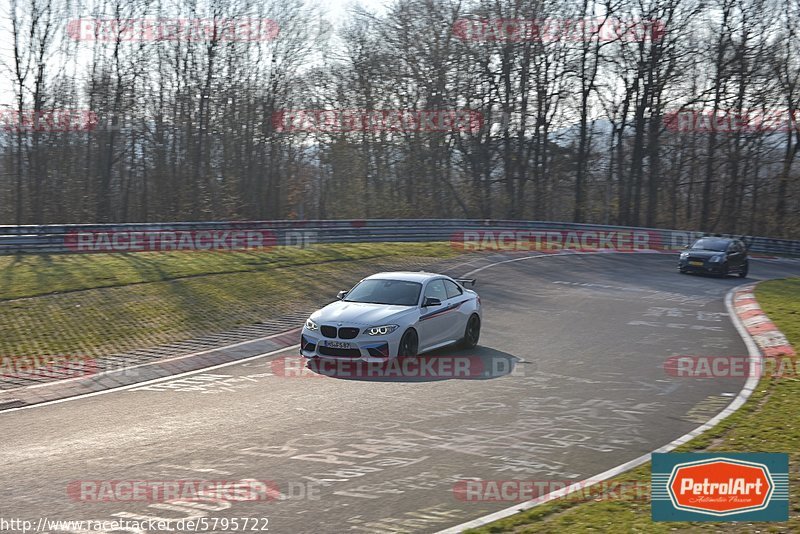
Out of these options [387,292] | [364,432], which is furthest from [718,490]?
[387,292]

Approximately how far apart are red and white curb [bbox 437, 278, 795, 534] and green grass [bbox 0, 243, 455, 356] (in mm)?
6475

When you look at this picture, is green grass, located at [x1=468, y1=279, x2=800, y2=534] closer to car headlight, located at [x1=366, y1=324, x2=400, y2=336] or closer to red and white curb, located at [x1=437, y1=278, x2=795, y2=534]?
red and white curb, located at [x1=437, y1=278, x2=795, y2=534]

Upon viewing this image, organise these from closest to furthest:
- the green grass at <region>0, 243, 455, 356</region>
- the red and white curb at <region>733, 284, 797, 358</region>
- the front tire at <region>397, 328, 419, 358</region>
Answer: the front tire at <region>397, 328, 419, 358</region>
the red and white curb at <region>733, 284, 797, 358</region>
the green grass at <region>0, 243, 455, 356</region>

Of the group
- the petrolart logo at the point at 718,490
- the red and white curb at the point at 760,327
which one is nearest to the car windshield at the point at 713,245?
the red and white curb at the point at 760,327

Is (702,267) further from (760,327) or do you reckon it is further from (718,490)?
(718,490)

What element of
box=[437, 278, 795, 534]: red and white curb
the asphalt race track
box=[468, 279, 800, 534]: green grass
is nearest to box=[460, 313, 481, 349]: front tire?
the asphalt race track

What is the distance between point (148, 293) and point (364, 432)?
10965 millimetres

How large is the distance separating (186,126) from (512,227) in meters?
19.6

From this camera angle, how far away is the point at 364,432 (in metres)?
9.68

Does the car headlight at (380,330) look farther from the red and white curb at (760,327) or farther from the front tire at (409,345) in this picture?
the red and white curb at (760,327)

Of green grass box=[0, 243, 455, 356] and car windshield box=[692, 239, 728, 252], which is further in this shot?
car windshield box=[692, 239, 728, 252]

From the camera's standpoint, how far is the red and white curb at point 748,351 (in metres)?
7.02

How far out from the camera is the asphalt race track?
707 cm

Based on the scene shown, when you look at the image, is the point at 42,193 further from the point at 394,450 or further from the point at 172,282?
the point at 394,450
